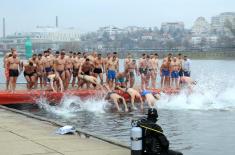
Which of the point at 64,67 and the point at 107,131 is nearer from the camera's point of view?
the point at 107,131

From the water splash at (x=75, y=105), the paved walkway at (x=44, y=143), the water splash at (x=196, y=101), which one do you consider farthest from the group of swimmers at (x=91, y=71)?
the paved walkway at (x=44, y=143)

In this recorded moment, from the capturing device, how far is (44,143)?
32.6ft

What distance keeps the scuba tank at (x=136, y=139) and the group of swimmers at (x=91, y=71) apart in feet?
36.3

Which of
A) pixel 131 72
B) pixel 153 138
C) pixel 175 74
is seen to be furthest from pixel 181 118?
pixel 153 138

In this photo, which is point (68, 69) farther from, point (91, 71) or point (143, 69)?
point (143, 69)

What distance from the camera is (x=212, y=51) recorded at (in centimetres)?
11606

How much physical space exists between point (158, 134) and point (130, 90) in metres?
12.0

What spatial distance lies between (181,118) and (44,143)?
878 cm

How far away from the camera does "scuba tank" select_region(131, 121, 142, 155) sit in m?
7.81

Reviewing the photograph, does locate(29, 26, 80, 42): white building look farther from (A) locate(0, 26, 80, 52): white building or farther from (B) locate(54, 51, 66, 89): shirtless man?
(B) locate(54, 51, 66, 89): shirtless man

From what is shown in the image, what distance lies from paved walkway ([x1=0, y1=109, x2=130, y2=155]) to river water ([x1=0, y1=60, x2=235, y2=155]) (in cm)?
215

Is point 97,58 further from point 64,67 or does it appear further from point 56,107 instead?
point 56,107

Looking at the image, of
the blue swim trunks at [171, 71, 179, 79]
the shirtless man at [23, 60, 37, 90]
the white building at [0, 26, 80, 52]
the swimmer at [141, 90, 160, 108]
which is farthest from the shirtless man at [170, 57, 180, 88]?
the white building at [0, 26, 80, 52]

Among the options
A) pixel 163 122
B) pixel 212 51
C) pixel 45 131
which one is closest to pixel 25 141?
pixel 45 131
